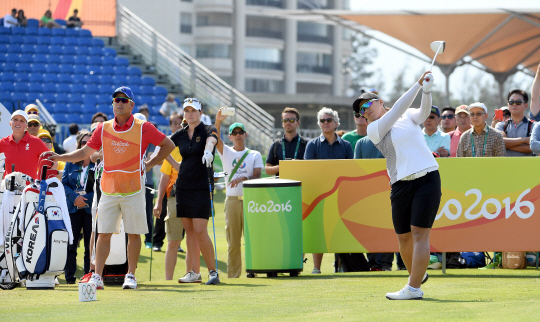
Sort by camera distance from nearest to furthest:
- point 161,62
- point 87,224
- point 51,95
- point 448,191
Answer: point 448,191, point 87,224, point 51,95, point 161,62

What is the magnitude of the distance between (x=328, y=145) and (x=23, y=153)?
391cm

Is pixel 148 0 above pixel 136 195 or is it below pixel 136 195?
above

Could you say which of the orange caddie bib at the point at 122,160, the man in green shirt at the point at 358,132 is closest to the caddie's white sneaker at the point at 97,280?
the orange caddie bib at the point at 122,160

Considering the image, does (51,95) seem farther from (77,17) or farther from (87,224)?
(87,224)

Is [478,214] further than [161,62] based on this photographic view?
No

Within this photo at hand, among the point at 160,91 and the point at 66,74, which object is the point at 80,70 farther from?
the point at 160,91

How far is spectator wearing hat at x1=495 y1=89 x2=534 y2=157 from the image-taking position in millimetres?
10195

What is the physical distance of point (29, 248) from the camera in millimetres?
8555

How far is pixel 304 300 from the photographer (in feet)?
23.4

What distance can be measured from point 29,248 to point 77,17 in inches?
845

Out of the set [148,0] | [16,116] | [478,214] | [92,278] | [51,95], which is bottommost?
[92,278]

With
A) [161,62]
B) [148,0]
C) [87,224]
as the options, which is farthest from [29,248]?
[148,0]

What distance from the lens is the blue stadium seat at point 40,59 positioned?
2628 centimetres

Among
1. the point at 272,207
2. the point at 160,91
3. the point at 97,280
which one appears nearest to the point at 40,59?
the point at 160,91
